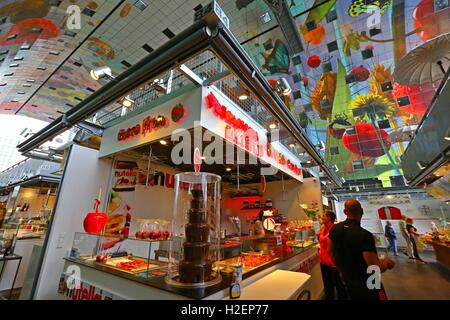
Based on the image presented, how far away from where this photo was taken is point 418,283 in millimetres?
6027

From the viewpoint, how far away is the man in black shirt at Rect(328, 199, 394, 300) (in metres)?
2.22

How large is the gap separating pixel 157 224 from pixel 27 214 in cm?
975

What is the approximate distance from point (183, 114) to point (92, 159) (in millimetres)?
2621

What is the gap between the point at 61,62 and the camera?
25.6 ft

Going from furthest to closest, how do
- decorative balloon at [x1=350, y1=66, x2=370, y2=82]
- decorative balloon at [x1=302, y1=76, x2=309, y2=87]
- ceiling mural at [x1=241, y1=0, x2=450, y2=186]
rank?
decorative balloon at [x1=302, y1=76, x2=309, y2=87] < decorative balloon at [x1=350, y1=66, x2=370, y2=82] < ceiling mural at [x1=241, y1=0, x2=450, y2=186]

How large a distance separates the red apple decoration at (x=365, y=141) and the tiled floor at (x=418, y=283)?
6.08 meters

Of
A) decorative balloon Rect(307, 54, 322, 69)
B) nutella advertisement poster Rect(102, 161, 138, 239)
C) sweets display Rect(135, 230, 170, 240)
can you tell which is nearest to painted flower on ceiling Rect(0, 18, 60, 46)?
nutella advertisement poster Rect(102, 161, 138, 239)

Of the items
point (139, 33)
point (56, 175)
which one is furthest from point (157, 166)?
point (139, 33)

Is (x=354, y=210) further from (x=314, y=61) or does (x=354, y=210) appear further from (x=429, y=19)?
(x=429, y=19)

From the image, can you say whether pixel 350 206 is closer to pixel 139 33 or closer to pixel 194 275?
pixel 194 275

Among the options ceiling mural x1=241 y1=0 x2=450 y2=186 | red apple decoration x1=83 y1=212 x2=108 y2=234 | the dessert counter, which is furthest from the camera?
ceiling mural x1=241 y1=0 x2=450 y2=186

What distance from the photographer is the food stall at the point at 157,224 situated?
2301mm

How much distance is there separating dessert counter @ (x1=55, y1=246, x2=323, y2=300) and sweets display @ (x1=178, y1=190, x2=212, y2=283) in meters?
0.14

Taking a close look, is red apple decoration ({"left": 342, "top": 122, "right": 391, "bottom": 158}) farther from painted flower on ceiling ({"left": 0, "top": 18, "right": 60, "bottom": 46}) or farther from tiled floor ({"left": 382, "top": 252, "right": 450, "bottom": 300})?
painted flower on ceiling ({"left": 0, "top": 18, "right": 60, "bottom": 46})
